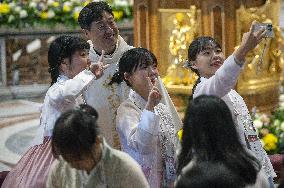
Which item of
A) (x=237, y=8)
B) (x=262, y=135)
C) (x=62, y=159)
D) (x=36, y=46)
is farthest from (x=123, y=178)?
(x=36, y=46)

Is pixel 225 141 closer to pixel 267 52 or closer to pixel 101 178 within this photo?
pixel 101 178

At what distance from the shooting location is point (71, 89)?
435 cm

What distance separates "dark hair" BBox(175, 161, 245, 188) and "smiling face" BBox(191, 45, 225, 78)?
4.76ft

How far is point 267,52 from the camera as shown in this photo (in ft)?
26.2

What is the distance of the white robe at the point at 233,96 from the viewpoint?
12.9 feet

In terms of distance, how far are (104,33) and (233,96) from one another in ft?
3.45

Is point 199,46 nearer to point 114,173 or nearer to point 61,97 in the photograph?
point 61,97

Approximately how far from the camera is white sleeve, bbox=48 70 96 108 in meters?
4.34

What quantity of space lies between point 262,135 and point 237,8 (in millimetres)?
1421

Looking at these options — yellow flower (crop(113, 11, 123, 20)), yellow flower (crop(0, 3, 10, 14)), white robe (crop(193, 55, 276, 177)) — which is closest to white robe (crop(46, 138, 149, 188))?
white robe (crop(193, 55, 276, 177))

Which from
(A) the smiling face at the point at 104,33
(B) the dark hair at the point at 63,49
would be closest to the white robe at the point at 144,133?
(B) the dark hair at the point at 63,49

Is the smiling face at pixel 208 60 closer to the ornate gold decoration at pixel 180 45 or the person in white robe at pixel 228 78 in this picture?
the person in white robe at pixel 228 78

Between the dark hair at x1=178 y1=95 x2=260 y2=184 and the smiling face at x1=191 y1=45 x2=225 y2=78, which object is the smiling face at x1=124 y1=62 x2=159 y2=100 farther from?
the dark hair at x1=178 y1=95 x2=260 y2=184

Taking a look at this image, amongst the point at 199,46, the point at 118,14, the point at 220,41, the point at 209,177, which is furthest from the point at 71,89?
the point at 118,14
